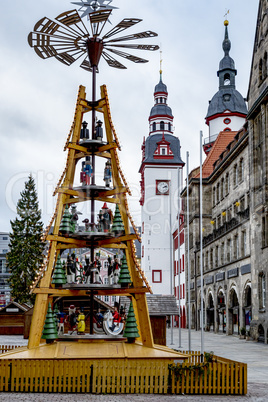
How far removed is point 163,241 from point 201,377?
8476cm

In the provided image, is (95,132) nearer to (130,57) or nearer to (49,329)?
(130,57)

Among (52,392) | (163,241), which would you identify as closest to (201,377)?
(52,392)

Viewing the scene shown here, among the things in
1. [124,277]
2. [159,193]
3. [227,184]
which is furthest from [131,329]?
[159,193]

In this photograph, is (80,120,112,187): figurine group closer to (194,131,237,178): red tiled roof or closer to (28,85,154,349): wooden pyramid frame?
(28,85,154,349): wooden pyramid frame

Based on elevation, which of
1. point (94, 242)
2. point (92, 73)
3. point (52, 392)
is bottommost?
point (52, 392)

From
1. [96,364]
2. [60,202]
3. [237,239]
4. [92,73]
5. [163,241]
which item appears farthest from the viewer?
[163,241]

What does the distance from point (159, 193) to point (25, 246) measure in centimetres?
3533

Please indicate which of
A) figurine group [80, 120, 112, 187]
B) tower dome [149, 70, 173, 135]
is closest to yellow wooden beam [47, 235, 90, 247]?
figurine group [80, 120, 112, 187]

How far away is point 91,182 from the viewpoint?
21.7m

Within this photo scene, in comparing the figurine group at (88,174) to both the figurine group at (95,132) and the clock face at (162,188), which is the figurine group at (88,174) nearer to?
the figurine group at (95,132)

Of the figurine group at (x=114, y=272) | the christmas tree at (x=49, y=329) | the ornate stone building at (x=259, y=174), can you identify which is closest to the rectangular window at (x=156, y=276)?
Answer: the ornate stone building at (x=259, y=174)

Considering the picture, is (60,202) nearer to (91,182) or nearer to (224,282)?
(91,182)

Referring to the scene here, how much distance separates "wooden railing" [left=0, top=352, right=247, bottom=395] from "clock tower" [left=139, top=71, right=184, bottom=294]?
80.8m

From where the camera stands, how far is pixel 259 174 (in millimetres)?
46594
